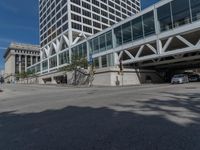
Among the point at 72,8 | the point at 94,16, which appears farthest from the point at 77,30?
the point at 94,16

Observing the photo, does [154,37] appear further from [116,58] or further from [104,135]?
[104,135]

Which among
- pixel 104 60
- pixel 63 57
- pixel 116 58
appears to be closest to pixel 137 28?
pixel 116 58

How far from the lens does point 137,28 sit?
35312 millimetres

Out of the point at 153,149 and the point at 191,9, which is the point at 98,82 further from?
the point at 153,149

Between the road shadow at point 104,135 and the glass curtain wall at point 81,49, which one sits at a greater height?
the glass curtain wall at point 81,49

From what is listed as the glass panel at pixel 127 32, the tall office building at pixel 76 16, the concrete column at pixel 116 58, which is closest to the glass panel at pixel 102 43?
the concrete column at pixel 116 58

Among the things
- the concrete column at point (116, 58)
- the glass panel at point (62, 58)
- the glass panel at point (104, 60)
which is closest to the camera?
the concrete column at point (116, 58)

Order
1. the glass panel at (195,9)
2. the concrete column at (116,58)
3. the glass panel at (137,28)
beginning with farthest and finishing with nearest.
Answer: the concrete column at (116,58) → the glass panel at (137,28) → the glass panel at (195,9)

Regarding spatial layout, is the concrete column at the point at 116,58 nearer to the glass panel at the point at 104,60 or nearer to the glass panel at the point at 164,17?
the glass panel at the point at 104,60

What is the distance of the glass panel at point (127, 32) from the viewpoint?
121 feet

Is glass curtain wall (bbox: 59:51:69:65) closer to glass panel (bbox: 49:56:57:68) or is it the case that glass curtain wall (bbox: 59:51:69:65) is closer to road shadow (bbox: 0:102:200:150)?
glass panel (bbox: 49:56:57:68)

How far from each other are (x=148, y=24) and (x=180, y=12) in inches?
241

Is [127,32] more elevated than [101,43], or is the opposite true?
[127,32]

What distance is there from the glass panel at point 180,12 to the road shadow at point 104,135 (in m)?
27.4
